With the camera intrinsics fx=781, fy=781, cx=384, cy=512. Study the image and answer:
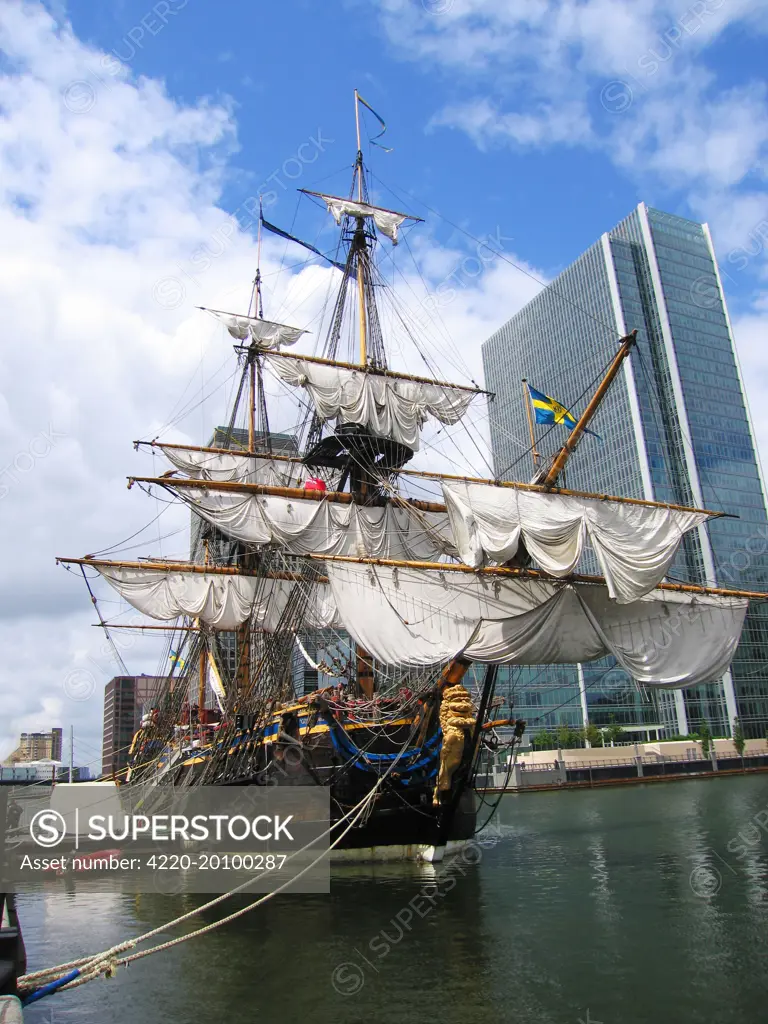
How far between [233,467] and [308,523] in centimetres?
583

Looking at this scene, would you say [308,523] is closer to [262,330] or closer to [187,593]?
[187,593]

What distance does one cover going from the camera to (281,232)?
38.6 m

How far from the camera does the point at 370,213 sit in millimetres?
33656

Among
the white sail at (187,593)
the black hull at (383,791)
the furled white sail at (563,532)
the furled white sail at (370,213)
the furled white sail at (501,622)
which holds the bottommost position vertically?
the black hull at (383,791)

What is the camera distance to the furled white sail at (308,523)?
29.8 m

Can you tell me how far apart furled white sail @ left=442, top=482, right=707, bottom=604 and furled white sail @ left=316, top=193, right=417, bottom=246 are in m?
16.3

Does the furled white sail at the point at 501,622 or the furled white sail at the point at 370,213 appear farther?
the furled white sail at the point at 370,213

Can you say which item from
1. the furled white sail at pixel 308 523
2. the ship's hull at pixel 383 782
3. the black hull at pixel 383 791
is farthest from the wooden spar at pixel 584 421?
the black hull at pixel 383 791

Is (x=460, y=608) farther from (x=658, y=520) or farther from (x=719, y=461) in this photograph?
(x=719, y=461)

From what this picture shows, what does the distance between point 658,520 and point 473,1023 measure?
1639 cm

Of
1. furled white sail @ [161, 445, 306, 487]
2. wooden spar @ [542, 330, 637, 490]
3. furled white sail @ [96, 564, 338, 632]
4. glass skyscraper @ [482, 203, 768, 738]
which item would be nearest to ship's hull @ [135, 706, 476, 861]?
wooden spar @ [542, 330, 637, 490]

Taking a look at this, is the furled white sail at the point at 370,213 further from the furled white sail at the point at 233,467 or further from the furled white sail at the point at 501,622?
A: the furled white sail at the point at 501,622

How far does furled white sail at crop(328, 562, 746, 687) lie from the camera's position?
67.4 feet

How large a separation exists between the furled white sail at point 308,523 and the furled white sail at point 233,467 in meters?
1.72
